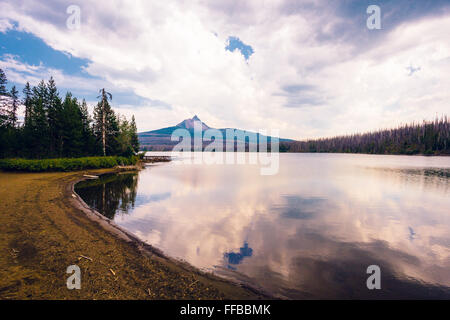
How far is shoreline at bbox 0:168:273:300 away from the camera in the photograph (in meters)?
5.09

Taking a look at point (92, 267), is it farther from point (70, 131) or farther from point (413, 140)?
point (413, 140)

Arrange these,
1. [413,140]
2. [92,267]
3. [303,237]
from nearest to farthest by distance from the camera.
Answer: [92,267]
[303,237]
[413,140]

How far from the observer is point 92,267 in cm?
618

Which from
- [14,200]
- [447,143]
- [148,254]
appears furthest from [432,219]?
[447,143]

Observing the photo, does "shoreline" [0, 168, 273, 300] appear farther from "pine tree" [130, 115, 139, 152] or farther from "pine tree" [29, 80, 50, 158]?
"pine tree" [130, 115, 139, 152]

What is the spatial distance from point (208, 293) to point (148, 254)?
3.32 meters

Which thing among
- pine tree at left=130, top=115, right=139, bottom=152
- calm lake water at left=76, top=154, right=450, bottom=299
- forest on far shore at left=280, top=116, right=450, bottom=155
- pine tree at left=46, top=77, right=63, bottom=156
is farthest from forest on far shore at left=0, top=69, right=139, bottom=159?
forest on far shore at left=280, top=116, right=450, bottom=155

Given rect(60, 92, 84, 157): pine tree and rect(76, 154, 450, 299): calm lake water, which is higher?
rect(60, 92, 84, 157): pine tree

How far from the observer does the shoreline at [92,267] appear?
200 inches

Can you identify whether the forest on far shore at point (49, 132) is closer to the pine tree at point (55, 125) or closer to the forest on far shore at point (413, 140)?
the pine tree at point (55, 125)

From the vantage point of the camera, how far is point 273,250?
932 centimetres

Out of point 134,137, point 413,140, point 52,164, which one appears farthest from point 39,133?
point 413,140
